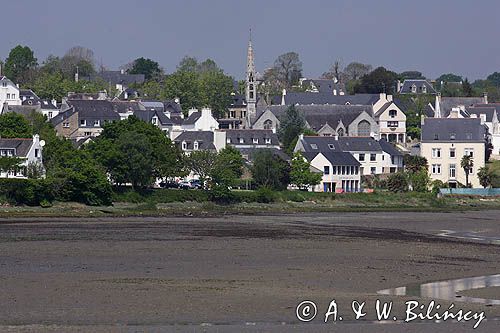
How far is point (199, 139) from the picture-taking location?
8438cm

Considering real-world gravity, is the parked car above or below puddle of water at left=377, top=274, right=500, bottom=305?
above

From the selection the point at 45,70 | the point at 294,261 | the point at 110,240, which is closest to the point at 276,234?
the point at 110,240

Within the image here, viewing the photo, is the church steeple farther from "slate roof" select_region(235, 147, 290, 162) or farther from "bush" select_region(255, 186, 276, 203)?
"bush" select_region(255, 186, 276, 203)

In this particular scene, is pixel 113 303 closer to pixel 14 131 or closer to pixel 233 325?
pixel 233 325

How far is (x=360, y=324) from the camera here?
883 inches

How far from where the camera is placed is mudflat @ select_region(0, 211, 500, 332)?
22500 mm

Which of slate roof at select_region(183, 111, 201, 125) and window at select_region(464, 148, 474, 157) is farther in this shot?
slate roof at select_region(183, 111, 201, 125)

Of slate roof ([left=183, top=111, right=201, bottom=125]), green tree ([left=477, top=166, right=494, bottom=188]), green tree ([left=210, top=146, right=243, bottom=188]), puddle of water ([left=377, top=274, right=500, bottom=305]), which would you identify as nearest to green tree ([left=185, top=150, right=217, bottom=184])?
green tree ([left=210, top=146, right=243, bottom=188])

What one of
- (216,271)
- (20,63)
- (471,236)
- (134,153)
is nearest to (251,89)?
(20,63)

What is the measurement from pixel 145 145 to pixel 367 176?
70.1ft

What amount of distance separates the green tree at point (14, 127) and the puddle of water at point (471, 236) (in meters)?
30.4

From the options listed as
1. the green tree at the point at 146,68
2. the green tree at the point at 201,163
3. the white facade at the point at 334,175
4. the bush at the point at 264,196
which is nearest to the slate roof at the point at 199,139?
the white facade at the point at 334,175

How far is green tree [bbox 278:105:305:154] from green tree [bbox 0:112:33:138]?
80.9 feet

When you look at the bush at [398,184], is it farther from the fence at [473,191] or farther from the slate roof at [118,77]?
the slate roof at [118,77]
